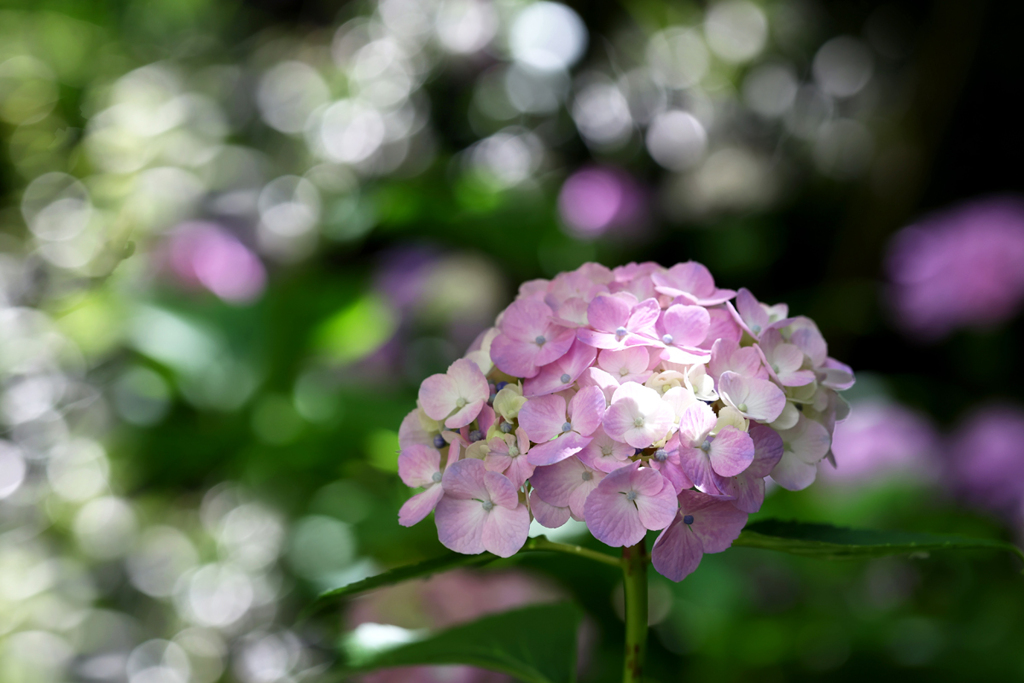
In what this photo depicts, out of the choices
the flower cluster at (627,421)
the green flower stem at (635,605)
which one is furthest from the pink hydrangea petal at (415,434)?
the green flower stem at (635,605)

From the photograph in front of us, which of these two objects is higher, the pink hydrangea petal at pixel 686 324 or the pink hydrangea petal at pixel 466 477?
the pink hydrangea petal at pixel 686 324

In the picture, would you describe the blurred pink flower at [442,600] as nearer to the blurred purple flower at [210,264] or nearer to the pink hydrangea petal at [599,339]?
the pink hydrangea petal at [599,339]

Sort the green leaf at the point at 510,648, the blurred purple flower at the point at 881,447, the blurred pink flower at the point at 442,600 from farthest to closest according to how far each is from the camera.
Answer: the blurred purple flower at the point at 881,447 < the blurred pink flower at the point at 442,600 < the green leaf at the point at 510,648

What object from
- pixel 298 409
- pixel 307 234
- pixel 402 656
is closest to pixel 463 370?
pixel 402 656

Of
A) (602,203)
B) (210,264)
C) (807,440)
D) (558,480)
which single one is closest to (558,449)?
(558,480)

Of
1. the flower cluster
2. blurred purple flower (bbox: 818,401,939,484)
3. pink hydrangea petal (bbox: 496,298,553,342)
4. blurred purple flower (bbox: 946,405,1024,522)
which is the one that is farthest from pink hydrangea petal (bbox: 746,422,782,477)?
blurred purple flower (bbox: 946,405,1024,522)

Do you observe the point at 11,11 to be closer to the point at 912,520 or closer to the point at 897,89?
the point at 912,520

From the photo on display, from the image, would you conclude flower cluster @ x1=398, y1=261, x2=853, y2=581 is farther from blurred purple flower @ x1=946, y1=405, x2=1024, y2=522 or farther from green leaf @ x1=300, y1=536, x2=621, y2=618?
blurred purple flower @ x1=946, y1=405, x2=1024, y2=522

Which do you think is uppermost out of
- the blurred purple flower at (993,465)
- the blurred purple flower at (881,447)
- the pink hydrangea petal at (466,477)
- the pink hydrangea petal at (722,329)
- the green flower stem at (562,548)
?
the pink hydrangea petal at (722,329)
